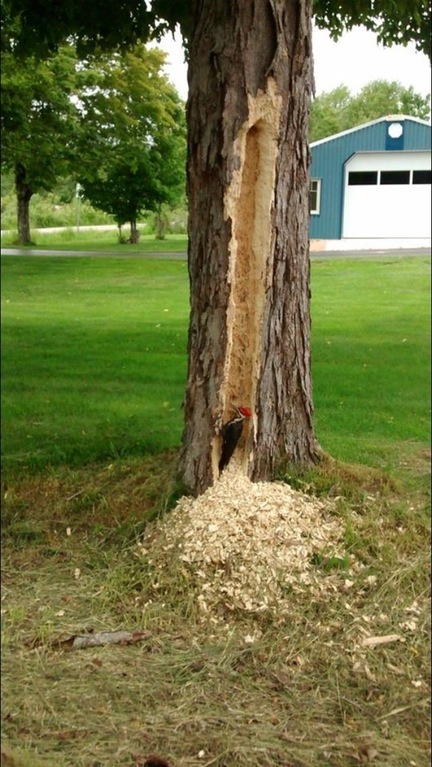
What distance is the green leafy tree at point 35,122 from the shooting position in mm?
2363

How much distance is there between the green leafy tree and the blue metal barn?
74 centimetres

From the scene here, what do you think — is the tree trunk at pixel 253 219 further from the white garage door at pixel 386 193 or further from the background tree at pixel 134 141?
the white garage door at pixel 386 193

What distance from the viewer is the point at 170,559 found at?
2.50 meters

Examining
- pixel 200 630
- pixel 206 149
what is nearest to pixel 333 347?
pixel 206 149

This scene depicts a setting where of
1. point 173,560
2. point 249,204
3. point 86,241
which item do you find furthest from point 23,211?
point 173,560

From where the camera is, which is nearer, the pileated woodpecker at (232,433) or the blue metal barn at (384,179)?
the blue metal barn at (384,179)

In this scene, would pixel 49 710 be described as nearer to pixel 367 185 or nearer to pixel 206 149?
pixel 367 185

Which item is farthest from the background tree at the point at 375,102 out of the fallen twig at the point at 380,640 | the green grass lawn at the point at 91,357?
the fallen twig at the point at 380,640

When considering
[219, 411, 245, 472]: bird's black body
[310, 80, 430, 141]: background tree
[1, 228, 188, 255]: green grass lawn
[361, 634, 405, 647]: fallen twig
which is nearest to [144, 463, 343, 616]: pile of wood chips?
[219, 411, 245, 472]: bird's black body

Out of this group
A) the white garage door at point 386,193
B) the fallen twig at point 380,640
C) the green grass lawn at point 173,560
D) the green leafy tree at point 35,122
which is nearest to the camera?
the green grass lawn at point 173,560

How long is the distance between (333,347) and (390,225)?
43cm

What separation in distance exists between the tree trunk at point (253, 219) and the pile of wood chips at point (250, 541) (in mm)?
98

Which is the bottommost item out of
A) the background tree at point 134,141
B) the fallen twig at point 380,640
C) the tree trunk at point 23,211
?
the fallen twig at point 380,640

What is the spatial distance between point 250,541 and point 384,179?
103cm
